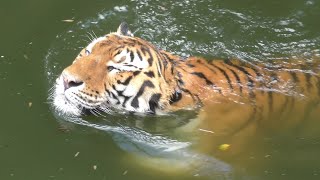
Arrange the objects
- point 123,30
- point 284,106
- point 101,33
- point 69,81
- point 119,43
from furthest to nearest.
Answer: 1. point 101,33
2. point 284,106
3. point 123,30
4. point 119,43
5. point 69,81

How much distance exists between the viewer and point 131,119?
361cm

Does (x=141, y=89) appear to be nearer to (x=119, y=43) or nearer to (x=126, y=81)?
(x=126, y=81)

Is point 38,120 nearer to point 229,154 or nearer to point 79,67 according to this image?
point 79,67

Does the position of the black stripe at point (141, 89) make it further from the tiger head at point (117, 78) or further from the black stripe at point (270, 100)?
the black stripe at point (270, 100)

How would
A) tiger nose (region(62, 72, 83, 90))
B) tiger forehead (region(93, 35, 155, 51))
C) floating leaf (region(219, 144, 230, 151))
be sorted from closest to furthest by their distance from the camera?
tiger nose (region(62, 72, 83, 90)) < tiger forehead (region(93, 35, 155, 51)) < floating leaf (region(219, 144, 230, 151))

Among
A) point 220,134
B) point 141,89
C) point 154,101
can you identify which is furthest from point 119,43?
point 220,134

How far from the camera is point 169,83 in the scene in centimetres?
330

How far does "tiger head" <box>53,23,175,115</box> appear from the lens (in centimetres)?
319

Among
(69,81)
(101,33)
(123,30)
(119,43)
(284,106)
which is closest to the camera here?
(69,81)

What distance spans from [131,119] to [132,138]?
0.13 metres

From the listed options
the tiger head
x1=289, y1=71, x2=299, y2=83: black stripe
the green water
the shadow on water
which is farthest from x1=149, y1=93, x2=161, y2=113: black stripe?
x1=289, y1=71, x2=299, y2=83: black stripe

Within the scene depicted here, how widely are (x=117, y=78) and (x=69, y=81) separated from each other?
29 centimetres

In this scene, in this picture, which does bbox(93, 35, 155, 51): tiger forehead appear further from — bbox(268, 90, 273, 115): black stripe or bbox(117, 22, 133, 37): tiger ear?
bbox(268, 90, 273, 115): black stripe

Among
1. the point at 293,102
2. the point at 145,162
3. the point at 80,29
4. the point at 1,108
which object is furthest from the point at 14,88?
the point at 293,102
